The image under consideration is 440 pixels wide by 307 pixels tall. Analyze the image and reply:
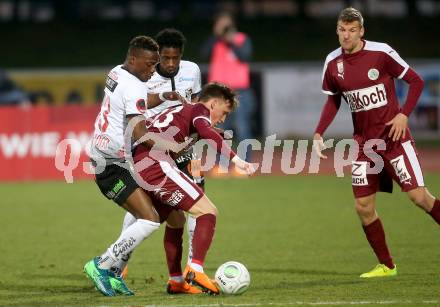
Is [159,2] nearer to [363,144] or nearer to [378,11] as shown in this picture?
[378,11]

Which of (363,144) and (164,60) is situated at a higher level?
(164,60)

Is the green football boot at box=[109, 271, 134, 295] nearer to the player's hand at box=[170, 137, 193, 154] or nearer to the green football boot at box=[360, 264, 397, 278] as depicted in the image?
the player's hand at box=[170, 137, 193, 154]

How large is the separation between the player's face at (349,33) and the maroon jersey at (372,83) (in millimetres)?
135

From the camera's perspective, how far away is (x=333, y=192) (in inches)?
632

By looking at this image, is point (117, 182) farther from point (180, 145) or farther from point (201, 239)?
point (201, 239)

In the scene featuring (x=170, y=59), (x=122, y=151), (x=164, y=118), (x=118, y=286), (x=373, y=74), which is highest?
(x=170, y=59)

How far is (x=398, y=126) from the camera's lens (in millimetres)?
8719

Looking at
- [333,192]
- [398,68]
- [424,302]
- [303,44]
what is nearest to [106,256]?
[424,302]

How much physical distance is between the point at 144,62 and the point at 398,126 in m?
2.29

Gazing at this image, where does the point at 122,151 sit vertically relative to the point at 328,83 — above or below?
below

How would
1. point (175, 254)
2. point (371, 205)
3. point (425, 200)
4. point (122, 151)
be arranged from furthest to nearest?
point (371, 205), point (425, 200), point (175, 254), point (122, 151)

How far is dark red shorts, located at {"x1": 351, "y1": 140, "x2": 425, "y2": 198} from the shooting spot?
29.0ft

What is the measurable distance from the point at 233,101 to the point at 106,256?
1.60 meters

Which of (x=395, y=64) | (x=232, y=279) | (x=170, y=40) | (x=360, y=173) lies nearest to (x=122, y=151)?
A: (x=170, y=40)
